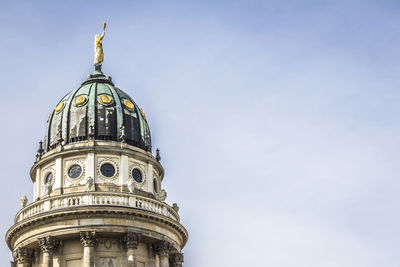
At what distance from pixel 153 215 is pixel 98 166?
7053 mm

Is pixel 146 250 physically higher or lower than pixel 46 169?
lower

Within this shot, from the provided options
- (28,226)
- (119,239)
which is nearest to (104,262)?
(119,239)

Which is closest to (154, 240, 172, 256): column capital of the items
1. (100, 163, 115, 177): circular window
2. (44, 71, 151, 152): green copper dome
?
(100, 163, 115, 177): circular window

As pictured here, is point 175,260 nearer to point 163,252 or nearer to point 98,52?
point 163,252

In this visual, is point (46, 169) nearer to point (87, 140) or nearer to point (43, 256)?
point (87, 140)

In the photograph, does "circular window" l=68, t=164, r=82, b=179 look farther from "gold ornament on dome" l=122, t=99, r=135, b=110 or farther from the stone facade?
"gold ornament on dome" l=122, t=99, r=135, b=110

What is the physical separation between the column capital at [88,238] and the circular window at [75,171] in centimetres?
690

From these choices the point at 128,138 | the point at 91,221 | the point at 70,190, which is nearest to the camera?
the point at 91,221

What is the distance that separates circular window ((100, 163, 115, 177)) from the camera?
6412 centimetres

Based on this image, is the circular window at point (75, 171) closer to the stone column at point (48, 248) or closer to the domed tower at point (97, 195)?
the domed tower at point (97, 195)

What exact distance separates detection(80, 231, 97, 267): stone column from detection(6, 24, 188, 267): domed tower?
8 cm

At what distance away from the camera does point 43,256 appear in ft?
194

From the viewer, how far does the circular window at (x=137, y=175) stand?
65.6 m

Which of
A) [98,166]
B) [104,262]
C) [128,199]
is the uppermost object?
[98,166]
